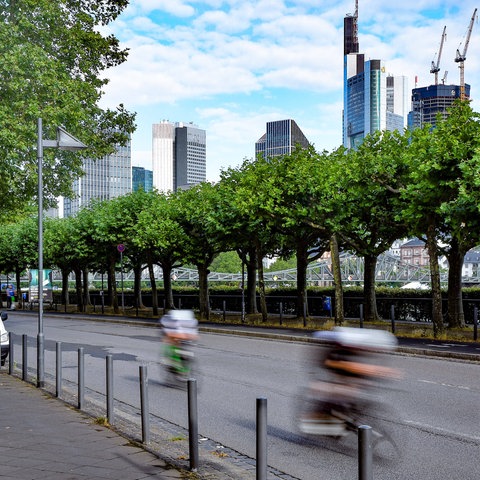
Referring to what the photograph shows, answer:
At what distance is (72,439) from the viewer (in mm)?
7727

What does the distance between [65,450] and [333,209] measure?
73.3 ft

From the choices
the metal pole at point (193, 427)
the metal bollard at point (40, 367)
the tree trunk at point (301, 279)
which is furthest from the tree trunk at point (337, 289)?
the metal pole at point (193, 427)

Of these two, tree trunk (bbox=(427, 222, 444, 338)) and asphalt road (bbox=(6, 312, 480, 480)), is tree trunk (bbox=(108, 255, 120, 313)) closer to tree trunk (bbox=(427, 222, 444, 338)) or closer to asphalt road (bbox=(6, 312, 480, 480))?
asphalt road (bbox=(6, 312, 480, 480))

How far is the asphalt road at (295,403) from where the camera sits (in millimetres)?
7469

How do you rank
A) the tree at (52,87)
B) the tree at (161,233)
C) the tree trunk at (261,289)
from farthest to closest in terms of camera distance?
the tree at (161,233) → the tree trunk at (261,289) → the tree at (52,87)

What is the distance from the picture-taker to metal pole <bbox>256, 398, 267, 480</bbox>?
549cm

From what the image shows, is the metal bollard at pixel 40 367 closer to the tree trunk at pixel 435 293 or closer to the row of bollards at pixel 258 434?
the row of bollards at pixel 258 434

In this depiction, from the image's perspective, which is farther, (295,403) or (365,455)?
(295,403)

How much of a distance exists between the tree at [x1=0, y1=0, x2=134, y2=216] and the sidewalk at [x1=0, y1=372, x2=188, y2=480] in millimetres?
12218

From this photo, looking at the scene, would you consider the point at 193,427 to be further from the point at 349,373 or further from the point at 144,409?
the point at 349,373

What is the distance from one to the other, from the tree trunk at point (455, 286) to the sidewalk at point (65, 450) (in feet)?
61.2

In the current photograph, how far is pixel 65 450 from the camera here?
714cm

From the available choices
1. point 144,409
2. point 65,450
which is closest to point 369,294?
point 144,409

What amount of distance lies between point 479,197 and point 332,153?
37.6ft
